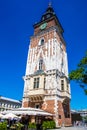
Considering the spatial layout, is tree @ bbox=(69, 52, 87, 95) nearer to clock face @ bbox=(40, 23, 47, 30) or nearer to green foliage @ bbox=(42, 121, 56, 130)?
green foliage @ bbox=(42, 121, 56, 130)

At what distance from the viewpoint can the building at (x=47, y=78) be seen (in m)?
26.4

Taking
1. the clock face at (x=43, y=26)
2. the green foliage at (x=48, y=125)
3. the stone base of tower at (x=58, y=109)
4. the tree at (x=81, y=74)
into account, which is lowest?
the green foliage at (x=48, y=125)

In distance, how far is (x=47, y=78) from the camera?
28.7 meters

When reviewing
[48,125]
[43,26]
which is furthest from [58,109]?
[43,26]

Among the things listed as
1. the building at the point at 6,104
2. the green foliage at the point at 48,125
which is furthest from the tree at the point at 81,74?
the building at the point at 6,104

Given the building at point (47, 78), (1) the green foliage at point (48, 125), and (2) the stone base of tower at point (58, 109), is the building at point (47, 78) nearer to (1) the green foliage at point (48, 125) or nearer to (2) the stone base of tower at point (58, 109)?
(2) the stone base of tower at point (58, 109)

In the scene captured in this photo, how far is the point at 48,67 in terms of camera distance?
2989cm

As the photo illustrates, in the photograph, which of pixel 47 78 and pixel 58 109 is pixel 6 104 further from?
pixel 58 109

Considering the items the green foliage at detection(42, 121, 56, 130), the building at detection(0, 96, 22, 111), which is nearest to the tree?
the green foliage at detection(42, 121, 56, 130)

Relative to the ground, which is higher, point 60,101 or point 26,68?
point 26,68

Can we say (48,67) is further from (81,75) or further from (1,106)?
(1,106)

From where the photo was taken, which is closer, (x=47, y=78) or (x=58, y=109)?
(x=58, y=109)

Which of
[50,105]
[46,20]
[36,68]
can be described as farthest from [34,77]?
[46,20]

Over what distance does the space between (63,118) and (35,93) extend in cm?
684
